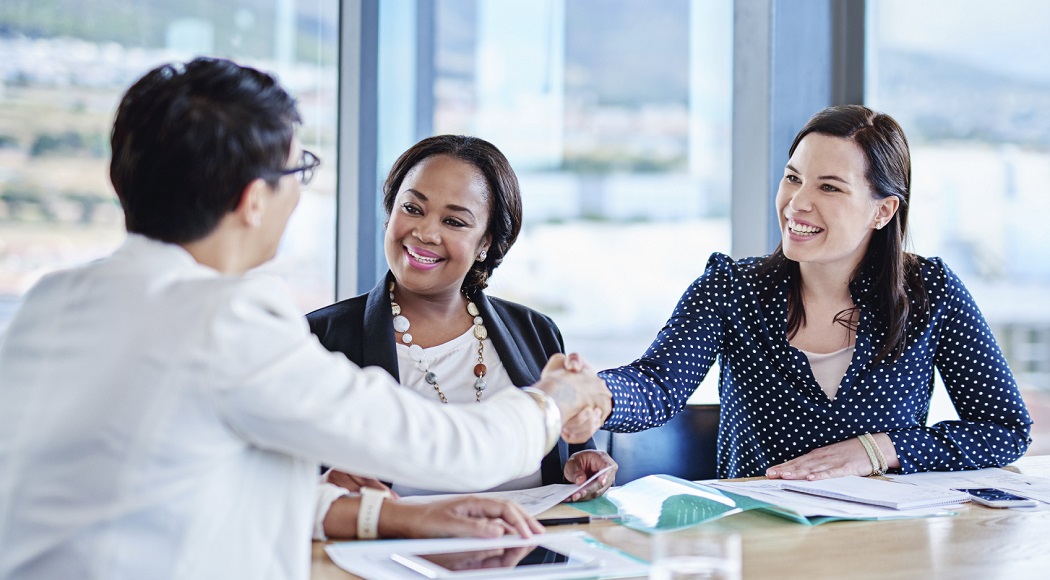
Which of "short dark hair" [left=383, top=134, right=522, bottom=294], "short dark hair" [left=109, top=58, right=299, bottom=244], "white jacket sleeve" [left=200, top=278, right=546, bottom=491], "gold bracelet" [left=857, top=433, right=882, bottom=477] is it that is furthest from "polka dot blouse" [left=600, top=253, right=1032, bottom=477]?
"short dark hair" [left=109, top=58, right=299, bottom=244]

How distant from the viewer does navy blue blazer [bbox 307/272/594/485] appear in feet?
6.83

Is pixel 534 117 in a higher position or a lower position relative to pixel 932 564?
higher

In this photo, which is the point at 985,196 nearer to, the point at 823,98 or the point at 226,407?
the point at 823,98

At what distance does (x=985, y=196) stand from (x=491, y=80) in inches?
79.0

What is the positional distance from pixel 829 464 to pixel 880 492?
0.21m

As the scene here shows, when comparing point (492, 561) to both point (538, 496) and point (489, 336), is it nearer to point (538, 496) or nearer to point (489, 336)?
point (538, 496)

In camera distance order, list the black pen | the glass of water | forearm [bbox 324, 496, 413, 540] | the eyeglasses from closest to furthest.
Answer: the glass of water, the eyeglasses, forearm [bbox 324, 496, 413, 540], the black pen

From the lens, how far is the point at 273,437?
100 cm

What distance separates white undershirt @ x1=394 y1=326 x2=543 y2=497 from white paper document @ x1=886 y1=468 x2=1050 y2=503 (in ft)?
2.57

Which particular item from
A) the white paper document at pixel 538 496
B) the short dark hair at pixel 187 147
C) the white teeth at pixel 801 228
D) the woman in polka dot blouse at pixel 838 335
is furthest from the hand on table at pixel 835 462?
the short dark hair at pixel 187 147

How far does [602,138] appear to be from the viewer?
4.43m

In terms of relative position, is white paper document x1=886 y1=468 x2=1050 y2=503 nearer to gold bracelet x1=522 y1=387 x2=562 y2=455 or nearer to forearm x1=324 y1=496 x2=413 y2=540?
gold bracelet x1=522 y1=387 x2=562 y2=455

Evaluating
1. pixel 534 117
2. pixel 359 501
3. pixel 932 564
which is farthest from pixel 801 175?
pixel 534 117

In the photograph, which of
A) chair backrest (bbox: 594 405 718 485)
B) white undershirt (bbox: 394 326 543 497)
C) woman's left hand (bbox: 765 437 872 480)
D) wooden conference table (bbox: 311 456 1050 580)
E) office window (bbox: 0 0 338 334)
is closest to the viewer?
wooden conference table (bbox: 311 456 1050 580)
